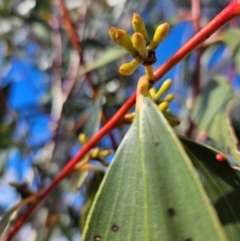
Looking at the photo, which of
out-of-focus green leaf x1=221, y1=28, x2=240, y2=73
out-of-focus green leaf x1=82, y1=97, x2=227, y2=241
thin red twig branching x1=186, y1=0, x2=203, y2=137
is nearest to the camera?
out-of-focus green leaf x1=82, y1=97, x2=227, y2=241

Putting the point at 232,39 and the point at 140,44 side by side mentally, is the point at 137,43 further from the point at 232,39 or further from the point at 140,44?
the point at 232,39

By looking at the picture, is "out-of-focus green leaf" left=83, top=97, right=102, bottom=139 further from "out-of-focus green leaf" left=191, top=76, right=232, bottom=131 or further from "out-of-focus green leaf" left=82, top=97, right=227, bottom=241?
"out-of-focus green leaf" left=82, top=97, right=227, bottom=241

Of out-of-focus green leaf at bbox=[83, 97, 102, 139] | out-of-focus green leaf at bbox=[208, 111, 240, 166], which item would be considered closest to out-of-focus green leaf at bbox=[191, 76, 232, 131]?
out-of-focus green leaf at bbox=[208, 111, 240, 166]

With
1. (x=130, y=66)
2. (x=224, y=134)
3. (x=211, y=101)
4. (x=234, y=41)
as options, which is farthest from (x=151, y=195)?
(x=234, y=41)

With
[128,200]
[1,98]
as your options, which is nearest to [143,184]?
[128,200]

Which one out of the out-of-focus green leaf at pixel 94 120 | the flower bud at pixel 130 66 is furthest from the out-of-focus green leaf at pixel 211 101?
the flower bud at pixel 130 66

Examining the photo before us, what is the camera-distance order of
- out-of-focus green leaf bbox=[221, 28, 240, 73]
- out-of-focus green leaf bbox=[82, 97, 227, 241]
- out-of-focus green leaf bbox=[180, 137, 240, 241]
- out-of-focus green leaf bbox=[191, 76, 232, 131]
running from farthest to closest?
out-of-focus green leaf bbox=[221, 28, 240, 73]
out-of-focus green leaf bbox=[191, 76, 232, 131]
out-of-focus green leaf bbox=[180, 137, 240, 241]
out-of-focus green leaf bbox=[82, 97, 227, 241]

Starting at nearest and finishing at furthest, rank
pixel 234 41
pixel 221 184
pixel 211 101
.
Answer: pixel 221 184 → pixel 211 101 → pixel 234 41
